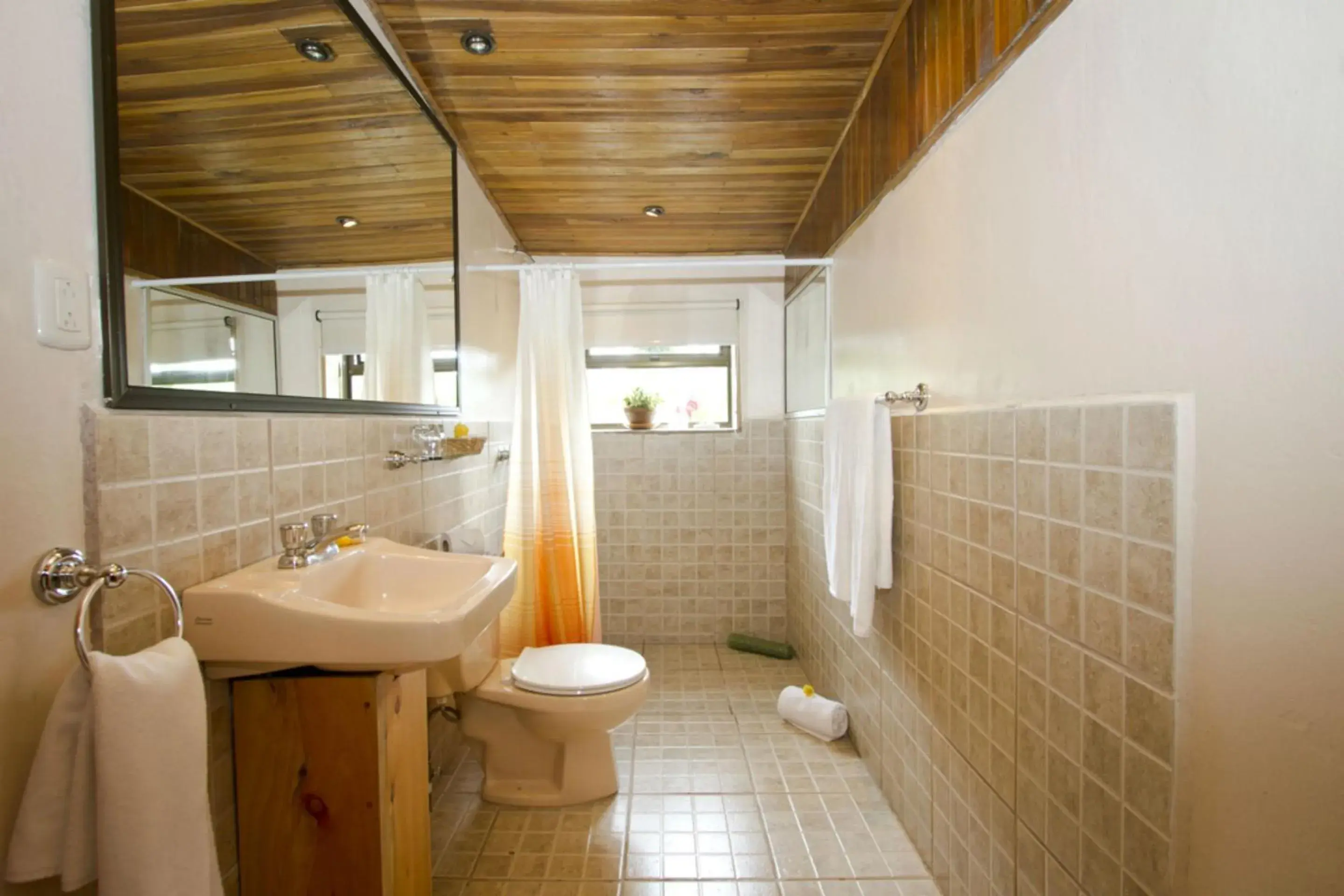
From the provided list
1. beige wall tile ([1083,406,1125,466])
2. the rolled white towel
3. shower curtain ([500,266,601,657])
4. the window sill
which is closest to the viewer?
beige wall tile ([1083,406,1125,466])

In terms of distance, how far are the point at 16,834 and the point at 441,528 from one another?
1.30m

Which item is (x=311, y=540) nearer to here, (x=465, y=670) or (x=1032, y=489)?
(x=465, y=670)

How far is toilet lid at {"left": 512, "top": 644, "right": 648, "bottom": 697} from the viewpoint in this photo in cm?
174

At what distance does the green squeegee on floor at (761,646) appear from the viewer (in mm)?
2980

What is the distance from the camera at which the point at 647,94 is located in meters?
1.86

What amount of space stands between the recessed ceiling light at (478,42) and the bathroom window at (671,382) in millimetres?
1791

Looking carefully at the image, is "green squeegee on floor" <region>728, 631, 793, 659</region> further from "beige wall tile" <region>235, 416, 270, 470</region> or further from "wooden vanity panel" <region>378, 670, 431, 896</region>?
"beige wall tile" <region>235, 416, 270, 470</region>

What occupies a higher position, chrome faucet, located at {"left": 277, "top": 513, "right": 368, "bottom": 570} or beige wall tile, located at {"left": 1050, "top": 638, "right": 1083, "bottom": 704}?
chrome faucet, located at {"left": 277, "top": 513, "right": 368, "bottom": 570}

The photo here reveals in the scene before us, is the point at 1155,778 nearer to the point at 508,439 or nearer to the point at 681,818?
the point at 681,818

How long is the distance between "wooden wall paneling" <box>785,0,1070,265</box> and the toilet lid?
5.35ft

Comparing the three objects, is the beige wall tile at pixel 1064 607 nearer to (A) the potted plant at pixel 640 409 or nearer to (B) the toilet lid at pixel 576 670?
(B) the toilet lid at pixel 576 670

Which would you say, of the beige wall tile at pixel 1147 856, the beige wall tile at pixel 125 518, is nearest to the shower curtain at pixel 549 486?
the beige wall tile at pixel 125 518

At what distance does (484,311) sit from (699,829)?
1992 mm

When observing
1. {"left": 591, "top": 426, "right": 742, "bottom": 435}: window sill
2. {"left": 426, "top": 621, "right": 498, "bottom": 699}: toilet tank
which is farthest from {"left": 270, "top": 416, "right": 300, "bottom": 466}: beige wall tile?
{"left": 591, "top": 426, "right": 742, "bottom": 435}: window sill
